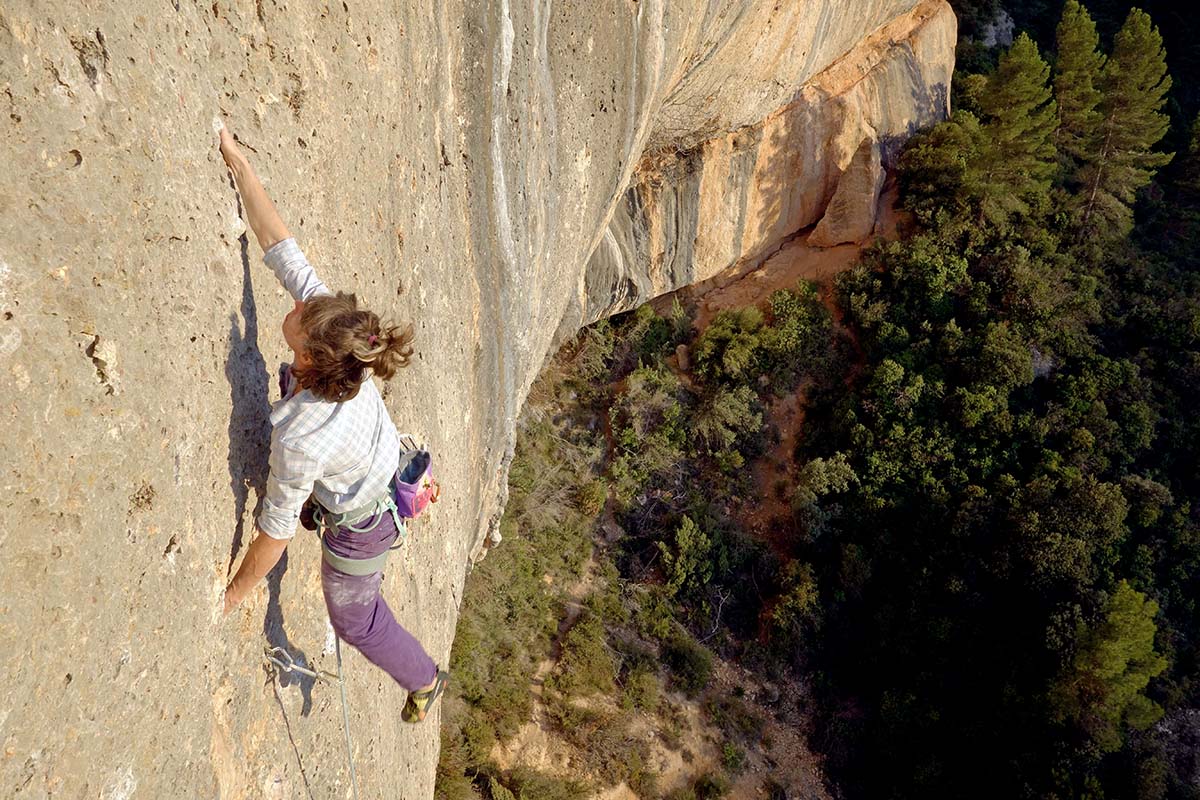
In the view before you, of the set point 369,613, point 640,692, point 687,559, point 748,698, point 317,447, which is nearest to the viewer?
point 317,447

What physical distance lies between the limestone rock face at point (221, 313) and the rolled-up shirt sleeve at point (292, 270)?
0.26 m

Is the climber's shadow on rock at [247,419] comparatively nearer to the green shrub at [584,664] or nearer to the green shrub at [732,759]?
the green shrub at [584,664]

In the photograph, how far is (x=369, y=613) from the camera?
142 inches

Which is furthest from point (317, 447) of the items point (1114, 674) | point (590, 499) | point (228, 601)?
point (1114, 674)

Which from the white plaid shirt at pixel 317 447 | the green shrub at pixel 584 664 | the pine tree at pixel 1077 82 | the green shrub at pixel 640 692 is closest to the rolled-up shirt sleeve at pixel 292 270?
the white plaid shirt at pixel 317 447

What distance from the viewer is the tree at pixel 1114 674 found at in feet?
37.6

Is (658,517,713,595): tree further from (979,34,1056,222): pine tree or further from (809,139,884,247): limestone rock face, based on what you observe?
(979,34,1056,222): pine tree

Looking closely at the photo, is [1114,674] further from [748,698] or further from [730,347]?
[730,347]

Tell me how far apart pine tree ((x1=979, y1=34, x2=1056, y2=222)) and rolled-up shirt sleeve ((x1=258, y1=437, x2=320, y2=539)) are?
1651 centimetres

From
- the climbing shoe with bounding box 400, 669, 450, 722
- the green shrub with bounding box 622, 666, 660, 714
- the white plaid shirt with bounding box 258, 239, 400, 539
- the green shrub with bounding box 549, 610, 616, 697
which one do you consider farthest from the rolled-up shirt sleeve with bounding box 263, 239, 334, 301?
the green shrub with bounding box 622, 666, 660, 714

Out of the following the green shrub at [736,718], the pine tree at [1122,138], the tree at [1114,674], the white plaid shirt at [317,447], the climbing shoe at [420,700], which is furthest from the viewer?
the pine tree at [1122,138]

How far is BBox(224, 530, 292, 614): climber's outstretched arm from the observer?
284 centimetres

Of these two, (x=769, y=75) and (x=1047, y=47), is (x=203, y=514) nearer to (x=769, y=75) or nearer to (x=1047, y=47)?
(x=769, y=75)

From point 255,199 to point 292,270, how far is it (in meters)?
0.38
